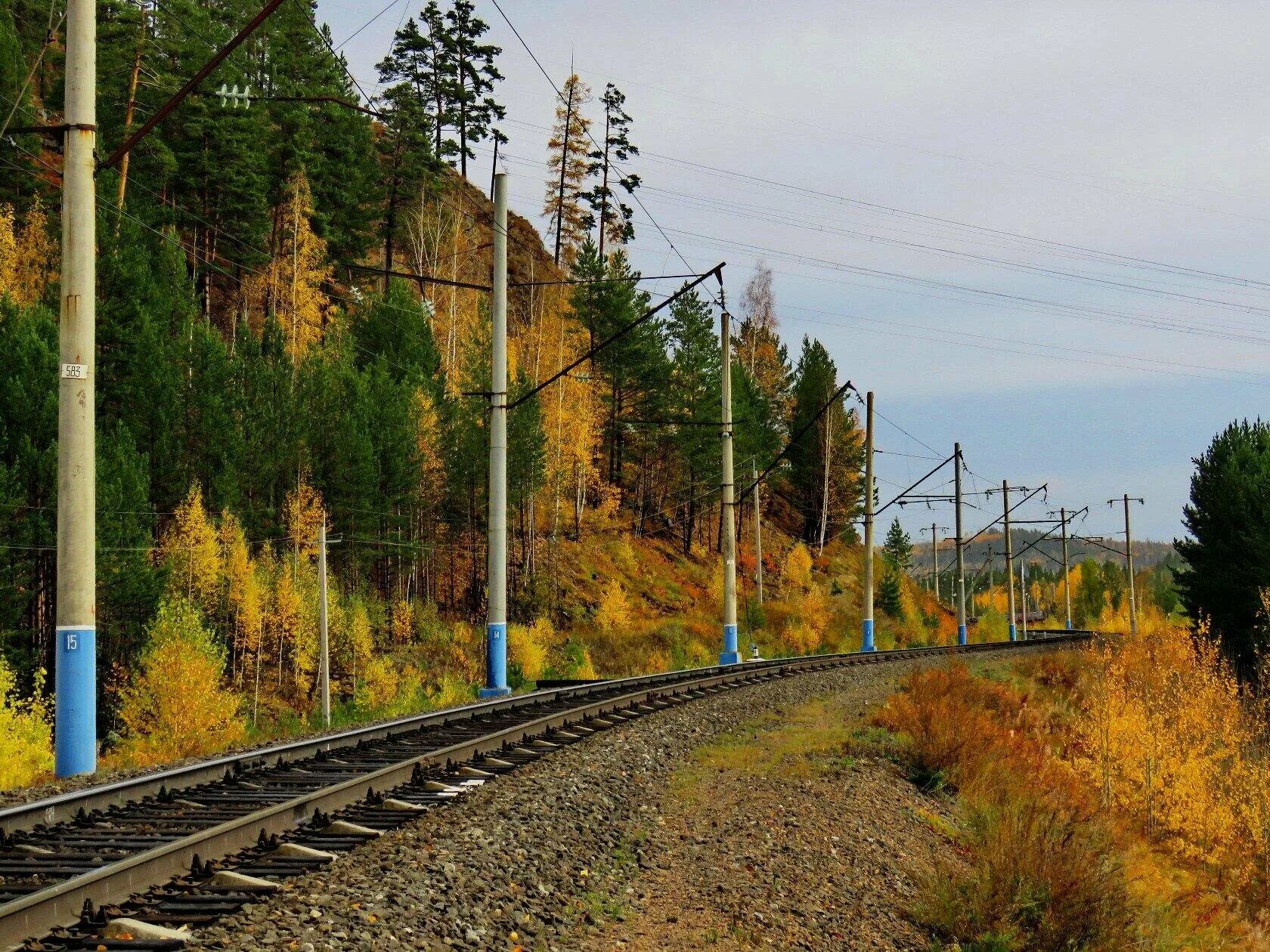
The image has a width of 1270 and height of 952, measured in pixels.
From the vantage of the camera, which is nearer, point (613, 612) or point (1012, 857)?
point (1012, 857)

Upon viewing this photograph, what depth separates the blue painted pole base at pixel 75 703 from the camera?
11461 millimetres

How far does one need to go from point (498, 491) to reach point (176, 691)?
24.4m

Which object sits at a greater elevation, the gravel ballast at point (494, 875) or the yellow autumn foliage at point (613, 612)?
the gravel ballast at point (494, 875)

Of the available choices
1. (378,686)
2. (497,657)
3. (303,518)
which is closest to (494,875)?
(497,657)

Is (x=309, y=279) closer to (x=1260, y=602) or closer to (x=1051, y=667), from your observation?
(x=1051, y=667)

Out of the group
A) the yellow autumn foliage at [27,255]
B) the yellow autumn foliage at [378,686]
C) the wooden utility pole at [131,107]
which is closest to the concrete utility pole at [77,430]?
the yellow autumn foliage at [378,686]

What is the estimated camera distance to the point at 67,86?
41.2ft

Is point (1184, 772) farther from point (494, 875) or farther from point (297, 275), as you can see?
point (297, 275)

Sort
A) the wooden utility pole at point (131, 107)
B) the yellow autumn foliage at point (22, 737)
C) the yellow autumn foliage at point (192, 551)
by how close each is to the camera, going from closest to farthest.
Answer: the yellow autumn foliage at point (22, 737) < the yellow autumn foliage at point (192, 551) < the wooden utility pole at point (131, 107)

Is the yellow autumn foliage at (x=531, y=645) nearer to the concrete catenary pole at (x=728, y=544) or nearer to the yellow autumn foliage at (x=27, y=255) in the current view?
the concrete catenary pole at (x=728, y=544)

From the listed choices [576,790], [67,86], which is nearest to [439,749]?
[576,790]

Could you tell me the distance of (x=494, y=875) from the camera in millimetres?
7070

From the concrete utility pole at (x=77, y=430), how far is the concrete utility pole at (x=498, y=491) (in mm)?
8317

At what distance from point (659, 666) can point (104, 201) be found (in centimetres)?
2896
